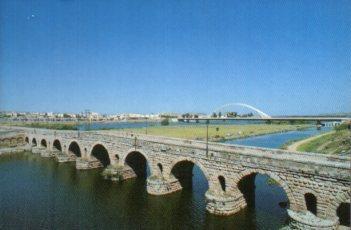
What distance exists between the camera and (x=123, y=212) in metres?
30.9

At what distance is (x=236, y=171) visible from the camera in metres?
28.5

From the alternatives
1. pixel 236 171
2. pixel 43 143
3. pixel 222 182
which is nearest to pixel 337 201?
pixel 236 171

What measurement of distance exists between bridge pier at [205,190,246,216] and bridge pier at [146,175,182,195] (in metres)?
7.19

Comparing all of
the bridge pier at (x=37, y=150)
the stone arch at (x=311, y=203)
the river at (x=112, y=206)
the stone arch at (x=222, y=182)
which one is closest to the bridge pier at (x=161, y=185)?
the river at (x=112, y=206)

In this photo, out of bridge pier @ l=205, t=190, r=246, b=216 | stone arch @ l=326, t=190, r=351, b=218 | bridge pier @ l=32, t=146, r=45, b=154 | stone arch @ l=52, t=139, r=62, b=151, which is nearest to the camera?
stone arch @ l=326, t=190, r=351, b=218

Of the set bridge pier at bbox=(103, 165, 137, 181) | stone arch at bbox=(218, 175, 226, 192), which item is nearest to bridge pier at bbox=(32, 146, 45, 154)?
bridge pier at bbox=(103, 165, 137, 181)

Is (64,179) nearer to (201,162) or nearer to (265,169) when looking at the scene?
(201,162)

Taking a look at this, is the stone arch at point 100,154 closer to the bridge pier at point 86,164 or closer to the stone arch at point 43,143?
the bridge pier at point 86,164

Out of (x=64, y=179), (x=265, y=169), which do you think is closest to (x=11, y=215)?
(x=64, y=179)

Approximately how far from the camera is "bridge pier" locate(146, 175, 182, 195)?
35.5 m

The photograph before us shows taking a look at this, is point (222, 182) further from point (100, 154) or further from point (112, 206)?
point (100, 154)

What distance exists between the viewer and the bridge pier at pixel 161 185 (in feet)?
116

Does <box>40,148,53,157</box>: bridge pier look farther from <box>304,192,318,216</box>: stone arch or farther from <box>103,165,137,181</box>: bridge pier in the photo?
<box>304,192,318,216</box>: stone arch

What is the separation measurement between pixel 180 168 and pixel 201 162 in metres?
6.34
